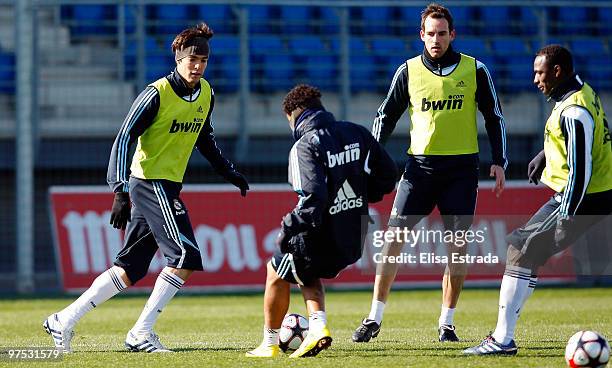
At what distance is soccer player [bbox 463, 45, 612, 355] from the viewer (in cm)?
673

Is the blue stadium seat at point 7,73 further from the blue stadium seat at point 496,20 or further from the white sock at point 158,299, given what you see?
the white sock at point 158,299

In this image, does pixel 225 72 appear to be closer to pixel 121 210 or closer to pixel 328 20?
pixel 328 20

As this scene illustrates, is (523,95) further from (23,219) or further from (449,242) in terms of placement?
(449,242)

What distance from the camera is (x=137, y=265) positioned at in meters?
7.76

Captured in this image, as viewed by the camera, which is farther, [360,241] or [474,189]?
[474,189]

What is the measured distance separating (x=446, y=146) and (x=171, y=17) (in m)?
10.5

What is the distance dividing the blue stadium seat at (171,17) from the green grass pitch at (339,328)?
487 cm

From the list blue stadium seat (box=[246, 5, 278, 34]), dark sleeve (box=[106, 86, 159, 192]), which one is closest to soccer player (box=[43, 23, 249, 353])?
dark sleeve (box=[106, 86, 159, 192])

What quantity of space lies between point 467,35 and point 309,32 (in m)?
2.61

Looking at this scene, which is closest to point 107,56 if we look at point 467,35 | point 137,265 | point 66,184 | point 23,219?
point 66,184

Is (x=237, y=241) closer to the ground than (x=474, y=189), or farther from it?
closer to the ground

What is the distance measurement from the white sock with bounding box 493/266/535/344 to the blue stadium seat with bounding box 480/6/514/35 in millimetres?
11423

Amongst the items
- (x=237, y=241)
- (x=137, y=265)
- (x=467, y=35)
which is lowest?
(x=237, y=241)

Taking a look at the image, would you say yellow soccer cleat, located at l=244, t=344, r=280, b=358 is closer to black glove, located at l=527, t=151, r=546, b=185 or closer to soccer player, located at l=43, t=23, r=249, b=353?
soccer player, located at l=43, t=23, r=249, b=353
